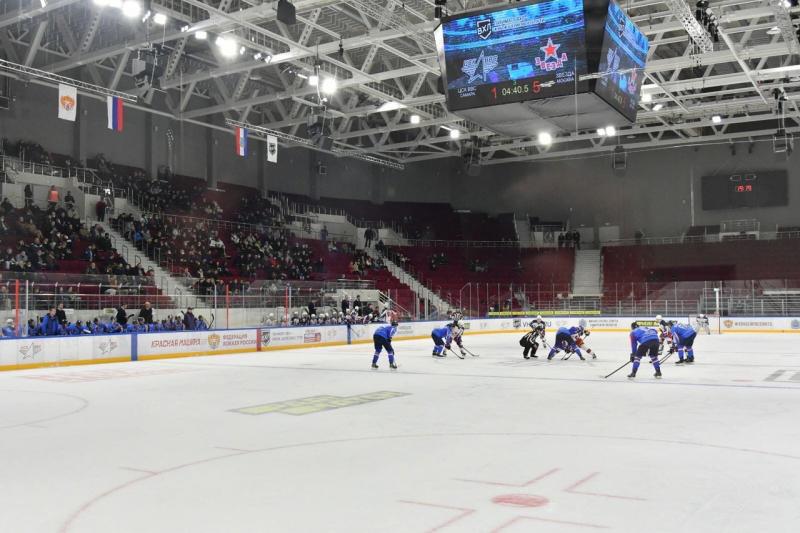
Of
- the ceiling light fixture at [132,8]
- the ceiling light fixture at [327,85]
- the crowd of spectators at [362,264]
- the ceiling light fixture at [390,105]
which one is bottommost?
the crowd of spectators at [362,264]

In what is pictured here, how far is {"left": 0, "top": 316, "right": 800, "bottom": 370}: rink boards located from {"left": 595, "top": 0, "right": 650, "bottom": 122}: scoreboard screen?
177 inches

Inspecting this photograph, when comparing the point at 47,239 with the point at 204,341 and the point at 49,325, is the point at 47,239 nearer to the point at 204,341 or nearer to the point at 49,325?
the point at 204,341

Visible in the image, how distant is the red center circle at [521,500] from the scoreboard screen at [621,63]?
10.4m

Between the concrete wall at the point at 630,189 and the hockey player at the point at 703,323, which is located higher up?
the concrete wall at the point at 630,189

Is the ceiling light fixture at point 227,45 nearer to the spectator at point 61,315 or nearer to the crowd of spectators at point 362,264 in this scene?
the spectator at point 61,315

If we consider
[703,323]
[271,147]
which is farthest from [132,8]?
[703,323]

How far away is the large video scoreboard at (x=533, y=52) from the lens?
13.9 m

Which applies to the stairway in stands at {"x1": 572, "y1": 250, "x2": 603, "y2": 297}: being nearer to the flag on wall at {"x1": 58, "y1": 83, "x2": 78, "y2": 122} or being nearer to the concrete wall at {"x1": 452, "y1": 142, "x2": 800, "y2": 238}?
the concrete wall at {"x1": 452, "y1": 142, "x2": 800, "y2": 238}

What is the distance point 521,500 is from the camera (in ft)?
16.7

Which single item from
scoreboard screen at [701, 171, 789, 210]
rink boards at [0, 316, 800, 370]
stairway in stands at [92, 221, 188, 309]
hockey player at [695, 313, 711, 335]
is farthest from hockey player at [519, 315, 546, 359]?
scoreboard screen at [701, 171, 789, 210]

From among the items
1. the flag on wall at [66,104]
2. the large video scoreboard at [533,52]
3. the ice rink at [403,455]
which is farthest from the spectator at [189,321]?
the large video scoreboard at [533,52]

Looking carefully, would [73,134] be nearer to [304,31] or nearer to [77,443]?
[304,31]

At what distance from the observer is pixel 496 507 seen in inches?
193

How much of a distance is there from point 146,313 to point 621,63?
13664mm
